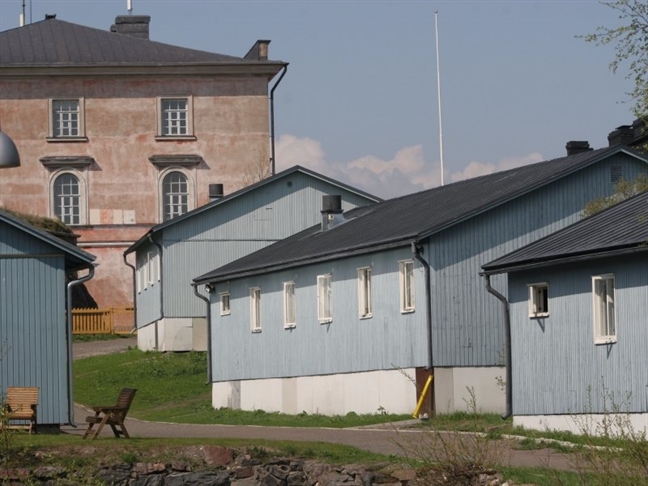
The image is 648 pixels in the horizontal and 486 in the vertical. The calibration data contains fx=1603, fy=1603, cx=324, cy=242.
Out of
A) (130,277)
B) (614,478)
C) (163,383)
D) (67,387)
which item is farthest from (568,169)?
(130,277)

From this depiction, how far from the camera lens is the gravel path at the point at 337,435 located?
22734mm

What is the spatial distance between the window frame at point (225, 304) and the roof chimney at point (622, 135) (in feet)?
56.5

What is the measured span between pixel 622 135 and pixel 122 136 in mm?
21708

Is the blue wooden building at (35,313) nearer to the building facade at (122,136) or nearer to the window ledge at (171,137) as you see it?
the building facade at (122,136)

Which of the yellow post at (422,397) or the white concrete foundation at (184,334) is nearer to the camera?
the yellow post at (422,397)

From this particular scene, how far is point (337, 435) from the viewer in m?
29.3

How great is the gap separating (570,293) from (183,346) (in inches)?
988

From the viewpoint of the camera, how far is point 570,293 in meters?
27.3

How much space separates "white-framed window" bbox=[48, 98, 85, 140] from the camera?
65438mm

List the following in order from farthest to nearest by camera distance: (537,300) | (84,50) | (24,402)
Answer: (84,50) → (537,300) → (24,402)

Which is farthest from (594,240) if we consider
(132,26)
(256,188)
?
(132,26)

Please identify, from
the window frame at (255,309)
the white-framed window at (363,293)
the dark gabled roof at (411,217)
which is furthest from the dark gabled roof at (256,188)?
the white-framed window at (363,293)

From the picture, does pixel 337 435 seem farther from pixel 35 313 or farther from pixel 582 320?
pixel 35 313

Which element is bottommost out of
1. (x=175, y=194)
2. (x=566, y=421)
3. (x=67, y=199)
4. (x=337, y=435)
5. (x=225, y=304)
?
(x=337, y=435)
